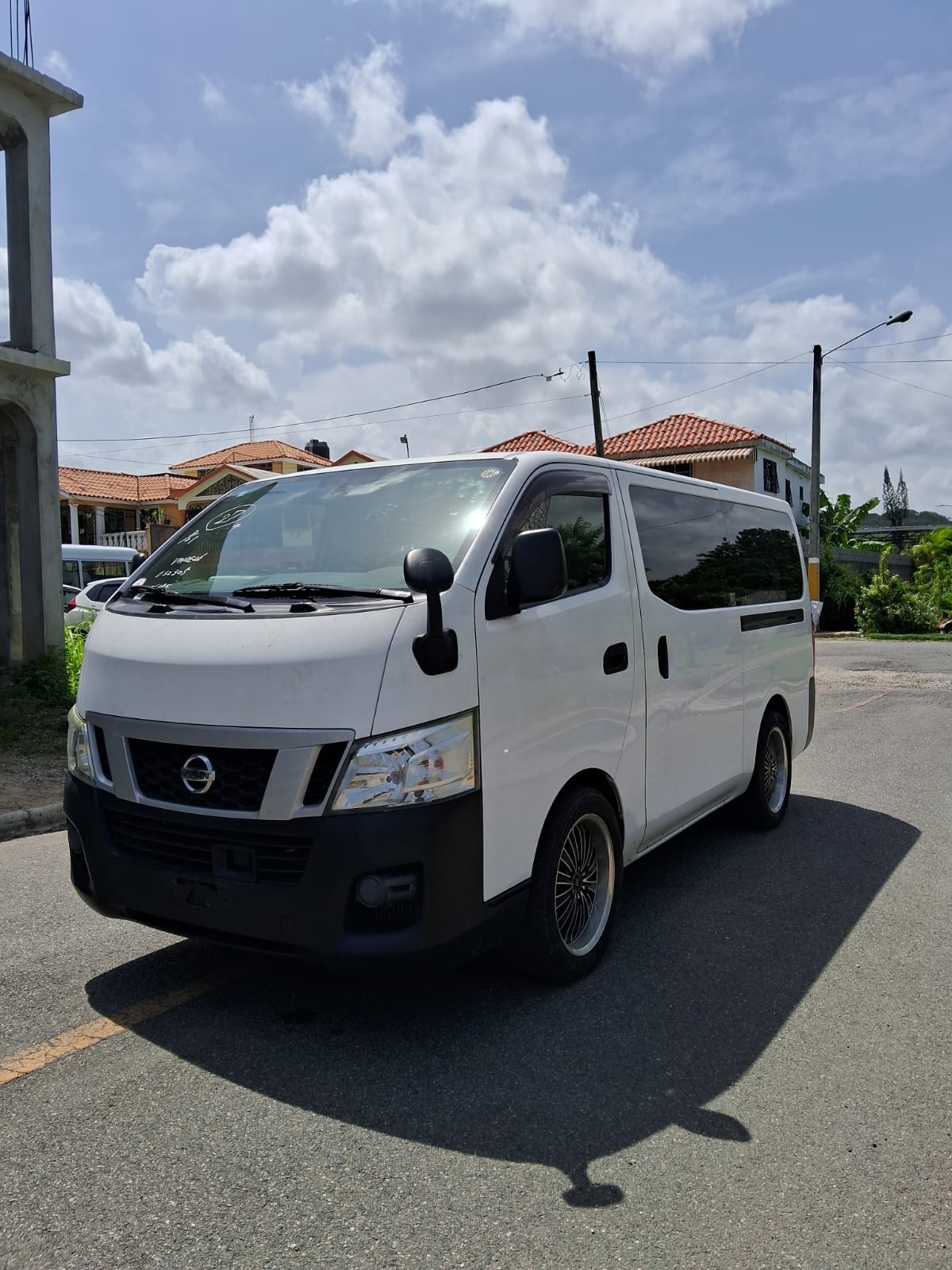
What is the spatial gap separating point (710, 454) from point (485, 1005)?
133ft

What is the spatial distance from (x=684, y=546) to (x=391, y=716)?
2502mm

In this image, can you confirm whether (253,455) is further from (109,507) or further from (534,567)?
(534,567)

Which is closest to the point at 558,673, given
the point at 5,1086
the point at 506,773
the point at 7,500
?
the point at 506,773

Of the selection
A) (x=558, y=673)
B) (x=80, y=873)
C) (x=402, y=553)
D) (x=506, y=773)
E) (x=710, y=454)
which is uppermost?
(x=710, y=454)

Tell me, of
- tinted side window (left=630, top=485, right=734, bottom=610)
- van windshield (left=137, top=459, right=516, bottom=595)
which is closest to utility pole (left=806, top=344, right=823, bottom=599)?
tinted side window (left=630, top=485, right=734, bottom=610)

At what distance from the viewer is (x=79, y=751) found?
12.5 ft

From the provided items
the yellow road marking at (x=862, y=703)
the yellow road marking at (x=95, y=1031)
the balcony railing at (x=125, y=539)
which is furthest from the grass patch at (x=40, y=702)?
the balcony railing at (x=125, y=539)

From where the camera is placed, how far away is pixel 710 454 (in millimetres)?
41969

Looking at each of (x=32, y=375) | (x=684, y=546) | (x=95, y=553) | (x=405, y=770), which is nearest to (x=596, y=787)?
(x=405, y=770)

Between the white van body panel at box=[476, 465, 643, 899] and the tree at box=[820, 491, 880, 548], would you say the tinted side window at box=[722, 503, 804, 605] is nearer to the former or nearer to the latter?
the white van body panel at box=[476, 465, 643, 899]

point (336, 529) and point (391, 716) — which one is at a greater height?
point (336, 529)

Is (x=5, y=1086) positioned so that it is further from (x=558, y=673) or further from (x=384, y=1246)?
(x=558, y=673)

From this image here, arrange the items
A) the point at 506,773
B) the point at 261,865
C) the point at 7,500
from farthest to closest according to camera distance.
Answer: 1. the point at 7,500
2. the point at 506,773
3. the point at 261,865

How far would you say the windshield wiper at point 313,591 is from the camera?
138 inches
